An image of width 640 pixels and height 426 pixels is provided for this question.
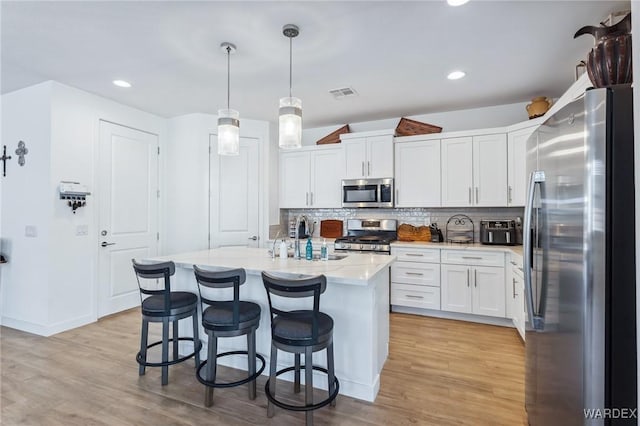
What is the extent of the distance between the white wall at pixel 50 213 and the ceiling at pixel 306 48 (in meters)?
0.28

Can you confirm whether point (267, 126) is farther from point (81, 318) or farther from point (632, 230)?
point (632, 230)

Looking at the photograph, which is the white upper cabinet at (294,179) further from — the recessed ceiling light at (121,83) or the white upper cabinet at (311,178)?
the recessed ceiling light at (121,83)

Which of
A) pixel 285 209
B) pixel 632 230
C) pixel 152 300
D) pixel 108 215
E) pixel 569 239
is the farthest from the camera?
pixel 285 209

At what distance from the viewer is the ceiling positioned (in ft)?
7.06

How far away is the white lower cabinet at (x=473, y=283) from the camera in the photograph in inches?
140

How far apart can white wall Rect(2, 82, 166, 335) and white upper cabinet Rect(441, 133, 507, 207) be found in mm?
4431

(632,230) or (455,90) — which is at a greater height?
(455,90)

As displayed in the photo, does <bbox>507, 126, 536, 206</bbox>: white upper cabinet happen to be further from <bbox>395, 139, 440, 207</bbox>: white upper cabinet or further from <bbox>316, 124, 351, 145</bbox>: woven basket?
<bbox>316, 124, 351, 145</bbox>: woven basket

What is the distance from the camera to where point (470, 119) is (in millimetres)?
4250

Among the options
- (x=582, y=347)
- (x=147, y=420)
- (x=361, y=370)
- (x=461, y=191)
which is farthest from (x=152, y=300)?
(x=461, y=191)

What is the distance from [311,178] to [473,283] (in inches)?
106

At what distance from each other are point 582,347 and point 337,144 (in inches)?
155

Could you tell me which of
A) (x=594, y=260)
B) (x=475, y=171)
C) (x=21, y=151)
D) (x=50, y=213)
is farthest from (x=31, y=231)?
(x=475, y=171)

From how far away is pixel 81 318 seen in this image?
3.61 m
